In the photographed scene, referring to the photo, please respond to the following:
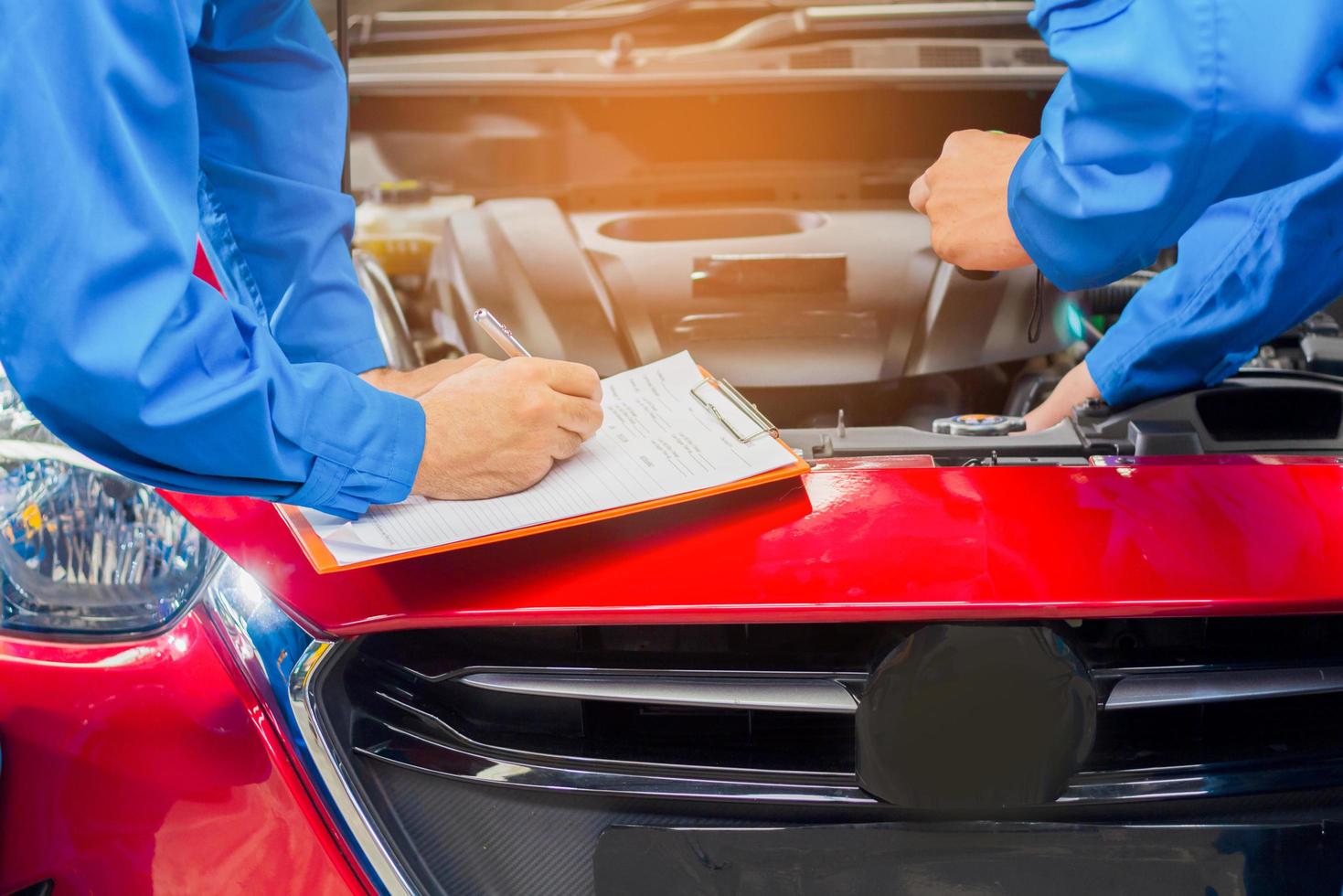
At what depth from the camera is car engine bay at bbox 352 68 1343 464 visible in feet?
3.90

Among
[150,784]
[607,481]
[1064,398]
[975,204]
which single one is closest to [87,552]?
[150,784]

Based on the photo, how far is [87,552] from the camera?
909 mm

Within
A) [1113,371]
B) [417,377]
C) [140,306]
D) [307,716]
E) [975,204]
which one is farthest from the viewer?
[1113,371]

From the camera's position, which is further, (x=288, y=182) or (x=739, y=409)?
(x=288, y=182)

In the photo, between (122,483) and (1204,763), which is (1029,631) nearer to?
(1204,763)

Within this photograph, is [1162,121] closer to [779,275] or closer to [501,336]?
[501,336]

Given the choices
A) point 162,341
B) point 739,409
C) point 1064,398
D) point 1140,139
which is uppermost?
point 1140,139

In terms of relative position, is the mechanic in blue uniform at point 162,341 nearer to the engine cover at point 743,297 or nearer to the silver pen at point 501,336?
the silver pen at point 501,336

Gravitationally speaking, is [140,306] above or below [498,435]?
above

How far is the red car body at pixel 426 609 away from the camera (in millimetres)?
796

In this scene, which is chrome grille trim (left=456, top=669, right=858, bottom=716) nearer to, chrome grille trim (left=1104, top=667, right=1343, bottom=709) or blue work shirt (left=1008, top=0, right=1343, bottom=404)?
chrome grille trim (left=1104, top=667, right=1343, bottom=709)

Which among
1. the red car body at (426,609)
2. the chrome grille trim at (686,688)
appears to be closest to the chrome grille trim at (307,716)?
the red car body at (426,609)

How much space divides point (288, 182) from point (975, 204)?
67cm

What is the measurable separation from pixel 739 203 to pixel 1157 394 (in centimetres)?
Answer: 83
